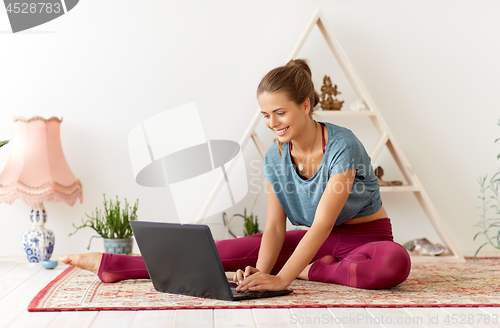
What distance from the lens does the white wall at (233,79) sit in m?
2.43

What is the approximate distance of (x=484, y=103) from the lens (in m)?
2.55

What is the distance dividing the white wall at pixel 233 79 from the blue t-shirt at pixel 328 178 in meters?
0.81

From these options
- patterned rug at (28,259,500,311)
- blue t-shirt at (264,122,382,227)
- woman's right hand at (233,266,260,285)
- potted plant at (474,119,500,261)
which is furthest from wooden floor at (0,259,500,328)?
potted plant at (474,119,500,261)

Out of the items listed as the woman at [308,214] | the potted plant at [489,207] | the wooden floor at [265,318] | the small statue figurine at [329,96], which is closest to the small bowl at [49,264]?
the woman at [308,214]

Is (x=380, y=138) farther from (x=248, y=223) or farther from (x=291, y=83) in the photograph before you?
(x=291, y=83)

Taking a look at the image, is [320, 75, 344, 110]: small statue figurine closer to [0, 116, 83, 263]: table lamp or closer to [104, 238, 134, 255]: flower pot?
[104, 238, 134, 255]: flower pot

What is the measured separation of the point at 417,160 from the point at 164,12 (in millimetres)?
1506

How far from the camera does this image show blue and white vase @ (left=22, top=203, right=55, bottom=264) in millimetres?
2117

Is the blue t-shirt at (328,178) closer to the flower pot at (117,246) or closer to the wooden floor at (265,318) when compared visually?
the wooden floor at (265,318)

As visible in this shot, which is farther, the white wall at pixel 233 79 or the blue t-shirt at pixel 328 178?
the white wall at pixel 233 79

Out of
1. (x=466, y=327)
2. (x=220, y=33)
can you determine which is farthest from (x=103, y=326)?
(x=220, y=33)

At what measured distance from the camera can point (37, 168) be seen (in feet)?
7.00

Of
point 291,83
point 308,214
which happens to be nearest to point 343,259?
point 308,214

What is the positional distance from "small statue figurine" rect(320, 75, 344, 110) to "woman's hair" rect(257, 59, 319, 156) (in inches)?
30.5
